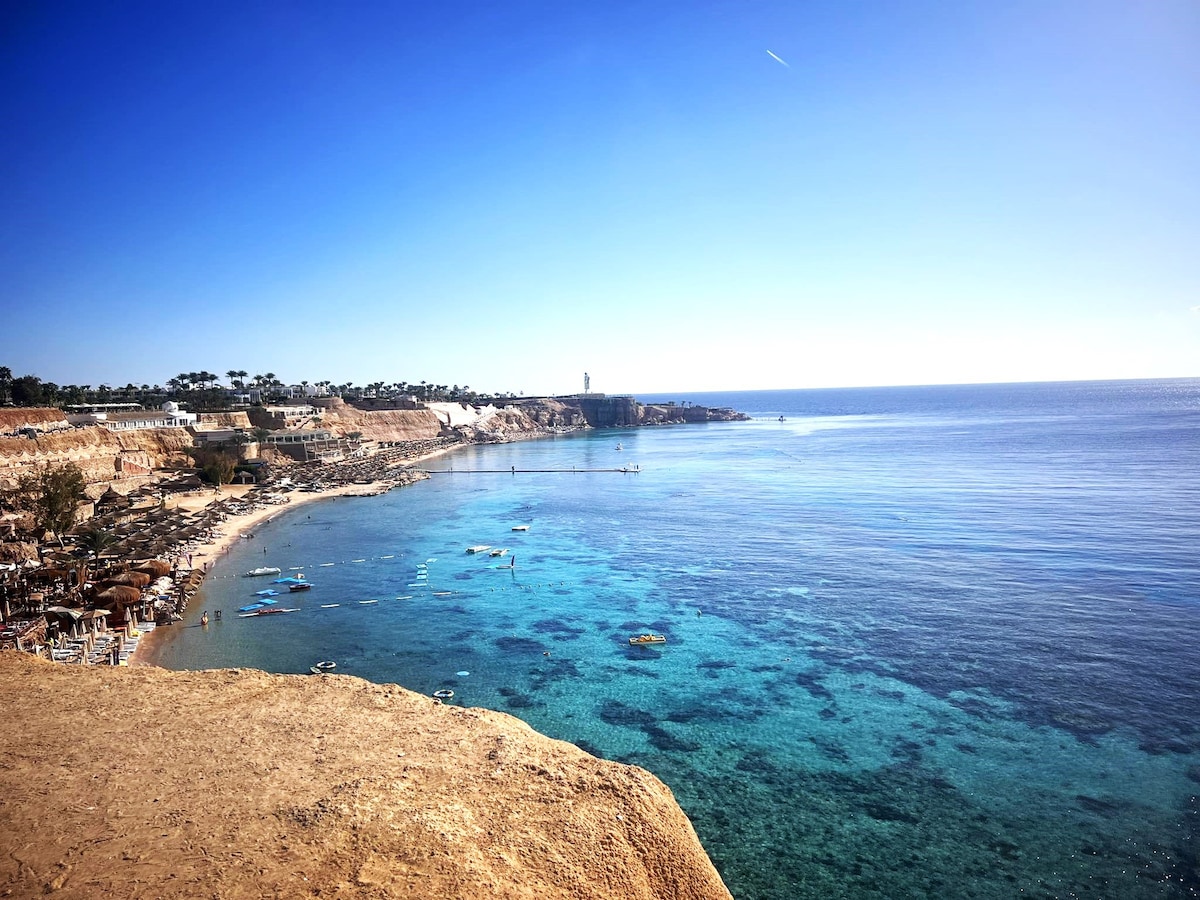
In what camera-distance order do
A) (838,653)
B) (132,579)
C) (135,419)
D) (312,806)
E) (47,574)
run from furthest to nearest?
(135,419), (132,579), (47,574), (838,653), (312,806)

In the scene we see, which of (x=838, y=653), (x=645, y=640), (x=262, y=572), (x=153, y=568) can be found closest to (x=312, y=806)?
(x=645, y=640)

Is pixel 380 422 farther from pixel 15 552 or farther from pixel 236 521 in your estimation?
pixel 15 552

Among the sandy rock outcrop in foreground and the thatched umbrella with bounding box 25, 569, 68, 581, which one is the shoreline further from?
the sandy rock outcrop in foreground

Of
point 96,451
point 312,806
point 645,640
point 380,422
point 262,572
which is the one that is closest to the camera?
point 312,806

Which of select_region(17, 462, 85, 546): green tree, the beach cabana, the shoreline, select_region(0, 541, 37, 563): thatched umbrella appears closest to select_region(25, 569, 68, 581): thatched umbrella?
select_region(0, 541, 37, 563): thatched umbrella

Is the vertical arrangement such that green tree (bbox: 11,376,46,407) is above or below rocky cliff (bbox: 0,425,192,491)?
above

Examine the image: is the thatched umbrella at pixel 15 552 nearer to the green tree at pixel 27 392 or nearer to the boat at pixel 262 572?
the boat at pixel 262 572

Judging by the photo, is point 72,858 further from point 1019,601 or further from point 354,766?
point 1019,601
